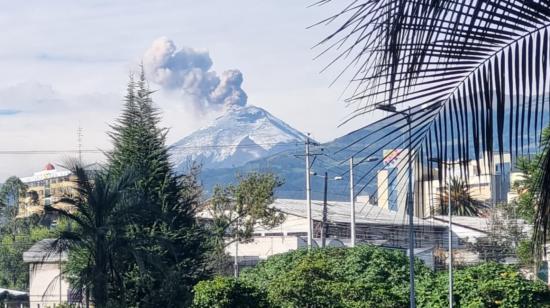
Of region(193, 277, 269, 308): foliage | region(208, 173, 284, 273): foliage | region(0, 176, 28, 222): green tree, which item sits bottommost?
region(193, 277, 269, 308): foliage

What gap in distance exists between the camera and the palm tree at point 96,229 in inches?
1110

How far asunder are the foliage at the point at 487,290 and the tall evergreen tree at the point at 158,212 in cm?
811

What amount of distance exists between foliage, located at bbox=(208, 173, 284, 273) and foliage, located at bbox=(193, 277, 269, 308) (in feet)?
80.2

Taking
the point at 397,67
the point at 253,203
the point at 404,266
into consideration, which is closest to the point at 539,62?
the point at 397,67

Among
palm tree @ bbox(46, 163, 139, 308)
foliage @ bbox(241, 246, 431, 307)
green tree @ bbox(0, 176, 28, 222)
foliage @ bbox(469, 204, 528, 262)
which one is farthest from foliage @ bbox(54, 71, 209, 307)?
green tree @ bbox(0, 176, 28, 222)

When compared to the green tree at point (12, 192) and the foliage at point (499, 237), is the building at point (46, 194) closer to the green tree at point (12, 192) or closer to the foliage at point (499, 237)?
the green tree at point (12, 192)

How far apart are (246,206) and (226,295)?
2754 centimetres

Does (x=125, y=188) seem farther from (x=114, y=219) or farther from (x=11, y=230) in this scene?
(x=11, y=230)

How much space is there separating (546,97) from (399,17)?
2.10ft

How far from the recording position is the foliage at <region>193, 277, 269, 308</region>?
1352 inches

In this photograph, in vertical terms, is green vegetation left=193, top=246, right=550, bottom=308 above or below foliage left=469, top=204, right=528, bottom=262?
below

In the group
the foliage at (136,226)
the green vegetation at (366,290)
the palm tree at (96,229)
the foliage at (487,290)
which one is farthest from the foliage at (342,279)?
the palm tree at (96,229)

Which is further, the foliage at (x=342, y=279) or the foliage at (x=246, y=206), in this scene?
the foliage at (x=246, y=206)

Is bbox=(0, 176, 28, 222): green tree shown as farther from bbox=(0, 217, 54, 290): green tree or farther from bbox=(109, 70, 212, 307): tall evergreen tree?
bbox=(109, 70, 212, 307): tall evergreen tree
